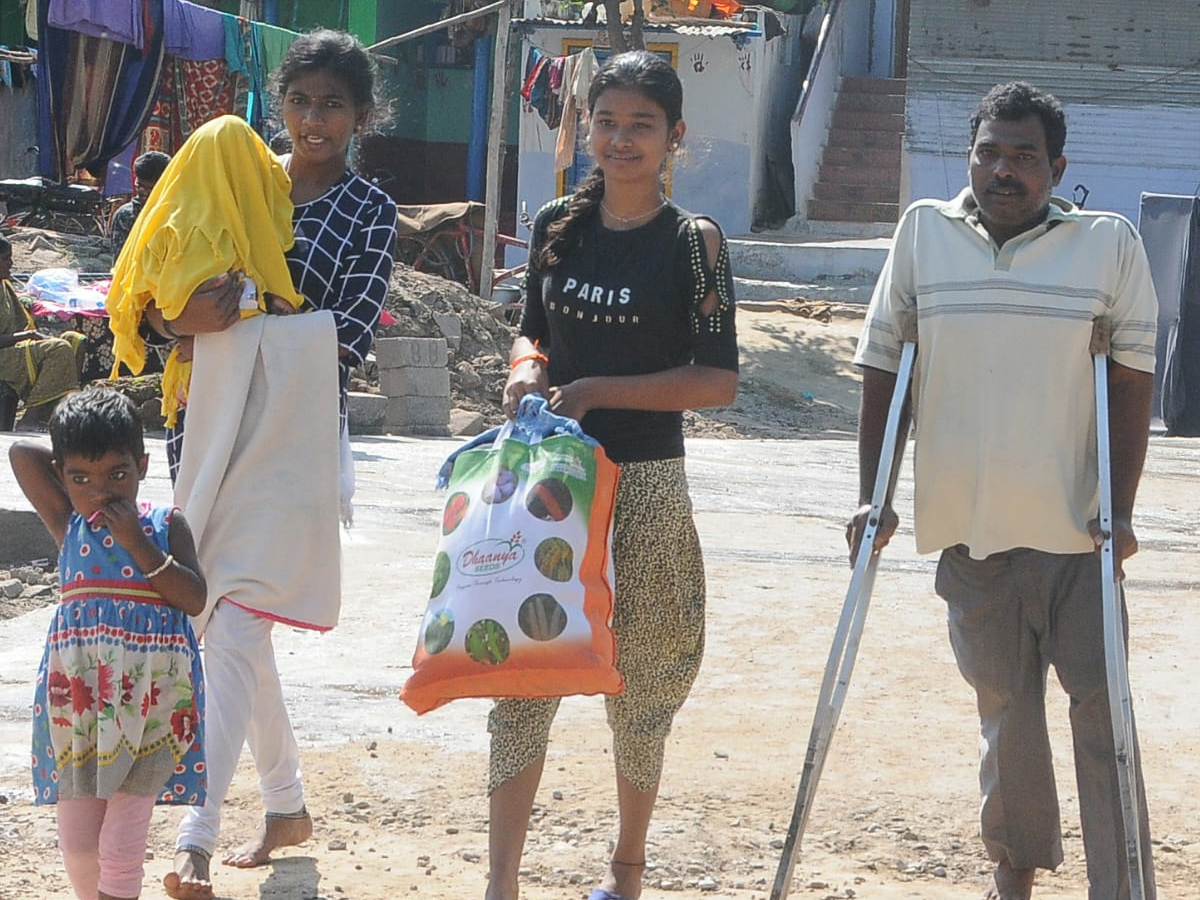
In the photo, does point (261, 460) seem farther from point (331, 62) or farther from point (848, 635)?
point (848, 635)

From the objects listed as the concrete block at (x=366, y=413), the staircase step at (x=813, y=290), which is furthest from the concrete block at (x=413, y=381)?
the staircase step at (x=813, y=290)

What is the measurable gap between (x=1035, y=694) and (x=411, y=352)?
33.5ft

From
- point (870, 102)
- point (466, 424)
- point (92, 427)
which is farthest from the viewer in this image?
point (870, 102)

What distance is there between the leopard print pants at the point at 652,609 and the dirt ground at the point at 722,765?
1.62 feet

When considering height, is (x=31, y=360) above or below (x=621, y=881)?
above

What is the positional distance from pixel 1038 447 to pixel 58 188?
14552 mm

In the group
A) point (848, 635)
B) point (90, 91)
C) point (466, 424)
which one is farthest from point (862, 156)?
point (848, 635)

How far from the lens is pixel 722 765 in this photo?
16.0 feet

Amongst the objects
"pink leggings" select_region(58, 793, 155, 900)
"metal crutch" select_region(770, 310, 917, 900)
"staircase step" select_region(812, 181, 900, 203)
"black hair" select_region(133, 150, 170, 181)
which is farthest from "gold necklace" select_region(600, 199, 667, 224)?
"staircase step" select_region(812, 181, 900, 203)

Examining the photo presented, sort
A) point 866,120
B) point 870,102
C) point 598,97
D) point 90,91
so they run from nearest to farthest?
point 598,97
point 90,91
point 866,120
point 870,102

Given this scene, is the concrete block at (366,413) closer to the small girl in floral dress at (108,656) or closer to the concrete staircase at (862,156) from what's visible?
the small girl in floral dress at (108,656)

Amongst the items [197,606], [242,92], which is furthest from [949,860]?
[242,92]

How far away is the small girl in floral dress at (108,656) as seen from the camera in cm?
329

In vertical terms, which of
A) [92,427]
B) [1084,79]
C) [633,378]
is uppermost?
[1084,79]
